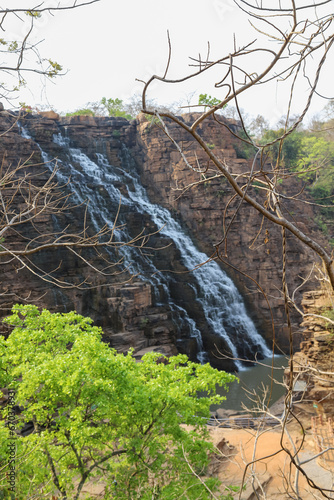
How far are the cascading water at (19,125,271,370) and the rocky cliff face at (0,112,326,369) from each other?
0.50m

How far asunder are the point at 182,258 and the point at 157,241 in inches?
68.5

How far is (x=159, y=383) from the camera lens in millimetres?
6602

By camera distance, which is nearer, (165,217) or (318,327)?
(318,327)

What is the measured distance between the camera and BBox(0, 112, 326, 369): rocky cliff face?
16391mm

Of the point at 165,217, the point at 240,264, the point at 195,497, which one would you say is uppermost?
the point at 165,217

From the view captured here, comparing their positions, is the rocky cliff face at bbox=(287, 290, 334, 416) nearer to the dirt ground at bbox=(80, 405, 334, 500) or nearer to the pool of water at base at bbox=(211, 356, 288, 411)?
the dirt ground at bbox=(80, 405, 334, 500)

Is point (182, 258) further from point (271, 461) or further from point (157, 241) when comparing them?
point (271, 461)

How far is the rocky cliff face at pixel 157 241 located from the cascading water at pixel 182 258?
0.50 metres

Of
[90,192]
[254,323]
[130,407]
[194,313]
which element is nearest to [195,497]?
[130,407]

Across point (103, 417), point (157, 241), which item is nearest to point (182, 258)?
point (157, 241)

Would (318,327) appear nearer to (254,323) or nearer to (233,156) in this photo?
(254,323)

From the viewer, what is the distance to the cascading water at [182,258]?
61.2 ft

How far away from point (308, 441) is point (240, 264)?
1179 cm

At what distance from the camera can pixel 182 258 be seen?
20.4m
